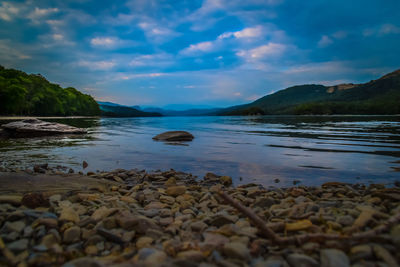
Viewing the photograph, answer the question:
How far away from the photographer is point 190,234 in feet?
12.6

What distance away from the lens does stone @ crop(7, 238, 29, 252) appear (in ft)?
10.4

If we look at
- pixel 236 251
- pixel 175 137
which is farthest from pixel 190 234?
pixel 175 137

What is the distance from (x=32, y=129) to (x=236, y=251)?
28760 mm

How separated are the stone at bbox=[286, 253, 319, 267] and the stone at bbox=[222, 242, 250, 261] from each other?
0.54 metres

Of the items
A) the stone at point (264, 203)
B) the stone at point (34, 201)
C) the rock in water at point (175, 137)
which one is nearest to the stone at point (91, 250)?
the stone at point (34, 201)

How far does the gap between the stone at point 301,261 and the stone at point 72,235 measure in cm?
322

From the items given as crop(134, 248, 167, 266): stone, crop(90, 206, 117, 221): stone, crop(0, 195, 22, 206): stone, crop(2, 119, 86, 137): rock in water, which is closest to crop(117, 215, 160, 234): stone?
crop(90, 206, 117, 221): stone

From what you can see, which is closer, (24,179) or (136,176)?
(24,179)

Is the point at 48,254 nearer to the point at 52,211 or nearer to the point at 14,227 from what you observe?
the point at 14,227

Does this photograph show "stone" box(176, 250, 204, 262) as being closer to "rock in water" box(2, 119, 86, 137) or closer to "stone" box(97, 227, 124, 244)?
"stone" box(97, 227, 124, 244)

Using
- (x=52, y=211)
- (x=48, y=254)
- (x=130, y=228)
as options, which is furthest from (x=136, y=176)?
(x=48, y=254)

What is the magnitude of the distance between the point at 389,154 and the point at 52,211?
16407 millimetres

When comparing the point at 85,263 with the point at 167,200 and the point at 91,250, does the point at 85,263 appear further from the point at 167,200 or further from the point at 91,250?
the point at 167,200

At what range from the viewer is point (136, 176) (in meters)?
9.45
